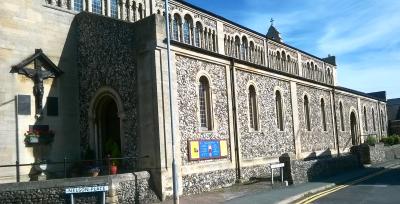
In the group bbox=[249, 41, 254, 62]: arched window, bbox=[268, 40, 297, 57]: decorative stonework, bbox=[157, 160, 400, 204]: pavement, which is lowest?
bbox=[157, 160, 400, 204]: pavement

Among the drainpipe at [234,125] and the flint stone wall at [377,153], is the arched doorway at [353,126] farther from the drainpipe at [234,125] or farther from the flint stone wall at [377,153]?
the drainpipe at [234,125]

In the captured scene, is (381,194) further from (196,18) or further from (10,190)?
(196,18)

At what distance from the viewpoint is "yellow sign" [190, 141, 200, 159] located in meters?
19.3

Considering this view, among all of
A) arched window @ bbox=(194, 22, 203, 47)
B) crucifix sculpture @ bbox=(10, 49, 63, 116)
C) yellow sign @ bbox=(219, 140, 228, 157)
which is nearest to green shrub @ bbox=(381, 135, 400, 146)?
arched window @ bbox=(194, 22, 203, 47)

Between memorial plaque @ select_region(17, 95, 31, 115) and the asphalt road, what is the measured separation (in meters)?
12.5

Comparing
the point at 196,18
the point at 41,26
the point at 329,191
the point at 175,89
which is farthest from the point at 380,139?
the point at 41,26

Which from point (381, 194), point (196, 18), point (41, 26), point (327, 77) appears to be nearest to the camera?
point (381, 194)

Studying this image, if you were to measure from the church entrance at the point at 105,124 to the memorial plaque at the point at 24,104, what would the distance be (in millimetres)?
2953

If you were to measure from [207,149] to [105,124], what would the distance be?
16.1 feet

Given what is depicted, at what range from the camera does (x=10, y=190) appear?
1432 centimetres

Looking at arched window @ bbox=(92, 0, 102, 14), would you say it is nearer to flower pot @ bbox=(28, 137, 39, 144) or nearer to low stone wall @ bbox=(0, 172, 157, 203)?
flower pot @ bbox=(28, 137, 39, 144)

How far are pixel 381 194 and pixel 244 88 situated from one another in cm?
968

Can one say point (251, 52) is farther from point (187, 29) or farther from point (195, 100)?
point (195, 100)

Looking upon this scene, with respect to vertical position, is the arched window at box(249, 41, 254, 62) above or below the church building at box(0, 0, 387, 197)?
above
